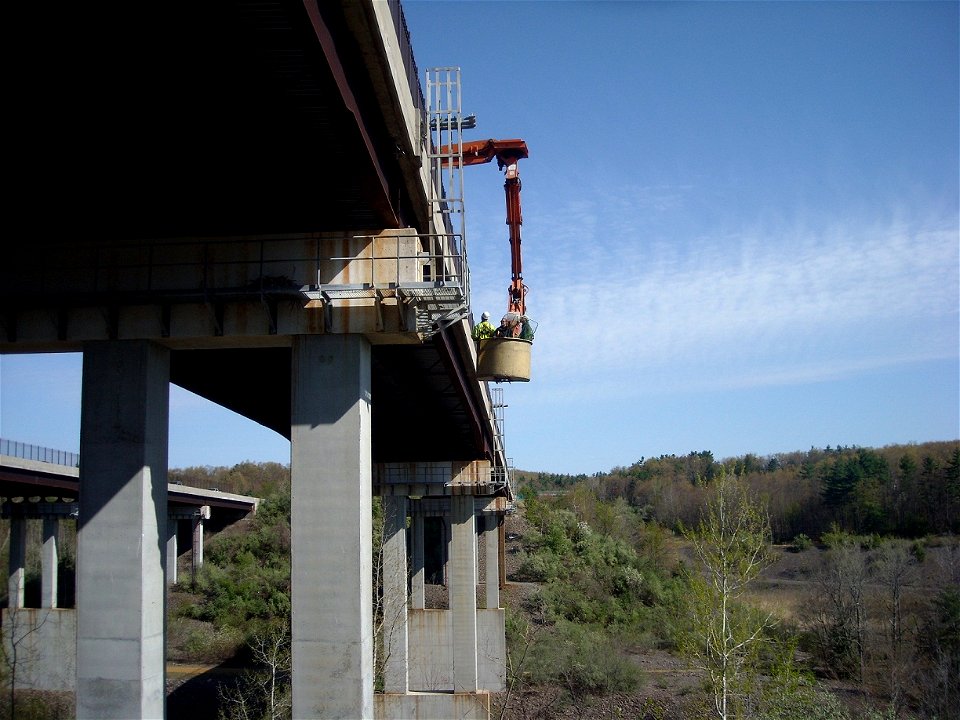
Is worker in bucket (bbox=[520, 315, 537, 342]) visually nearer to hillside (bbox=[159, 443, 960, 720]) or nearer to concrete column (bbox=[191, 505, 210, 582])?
hillside (bbox=[159, 443, 960, 720])

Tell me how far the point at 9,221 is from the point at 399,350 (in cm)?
796

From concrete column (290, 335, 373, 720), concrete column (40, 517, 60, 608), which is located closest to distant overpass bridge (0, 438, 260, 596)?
concrete column (40, 517, 60, 608)

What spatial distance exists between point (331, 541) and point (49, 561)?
42.9 m

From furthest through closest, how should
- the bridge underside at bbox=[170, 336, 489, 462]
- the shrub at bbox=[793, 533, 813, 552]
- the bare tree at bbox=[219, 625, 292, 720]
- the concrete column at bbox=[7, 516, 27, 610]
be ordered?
the shrub at bbox=[793, 533, 813, 552] → the concrete column at bbox=[7, 516, 27, 610] → the bare tree at bbox=[219, 625, 292, 720] → the bridge underside at bbox=[170, 336, 489, 462]

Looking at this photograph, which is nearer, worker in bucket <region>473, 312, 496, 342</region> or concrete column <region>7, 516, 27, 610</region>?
worker in bucket <region>473, 312, 496, 342</region>

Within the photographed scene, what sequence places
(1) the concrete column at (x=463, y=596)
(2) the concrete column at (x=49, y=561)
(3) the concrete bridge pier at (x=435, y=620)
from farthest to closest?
(2) the concrete column at (x=49, y=561)
(1) the concrete column at (x=463, y=596)
(3) the concrete bridge pier at (x=435, y=620)

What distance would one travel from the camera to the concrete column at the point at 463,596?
112 feet

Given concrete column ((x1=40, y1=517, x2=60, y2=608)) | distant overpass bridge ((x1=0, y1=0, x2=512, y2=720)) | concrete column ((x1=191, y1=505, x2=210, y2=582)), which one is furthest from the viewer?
concrete column ((x1=191, y1=505, x2=210, y2=582))

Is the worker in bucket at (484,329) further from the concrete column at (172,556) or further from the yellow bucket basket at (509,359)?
the concrete column at (172,556)

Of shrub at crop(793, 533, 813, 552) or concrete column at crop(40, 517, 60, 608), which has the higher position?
concrete column at crop(40, 517, 60, 608)

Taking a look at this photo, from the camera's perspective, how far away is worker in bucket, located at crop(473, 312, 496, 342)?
1775 cm

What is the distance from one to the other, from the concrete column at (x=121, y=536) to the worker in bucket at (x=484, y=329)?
24.6 ft

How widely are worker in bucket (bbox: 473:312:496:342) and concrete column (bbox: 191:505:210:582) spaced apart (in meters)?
47.8

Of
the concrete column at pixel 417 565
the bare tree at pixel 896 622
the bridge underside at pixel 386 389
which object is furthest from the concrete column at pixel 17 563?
the bare tree at pixel 896 622
